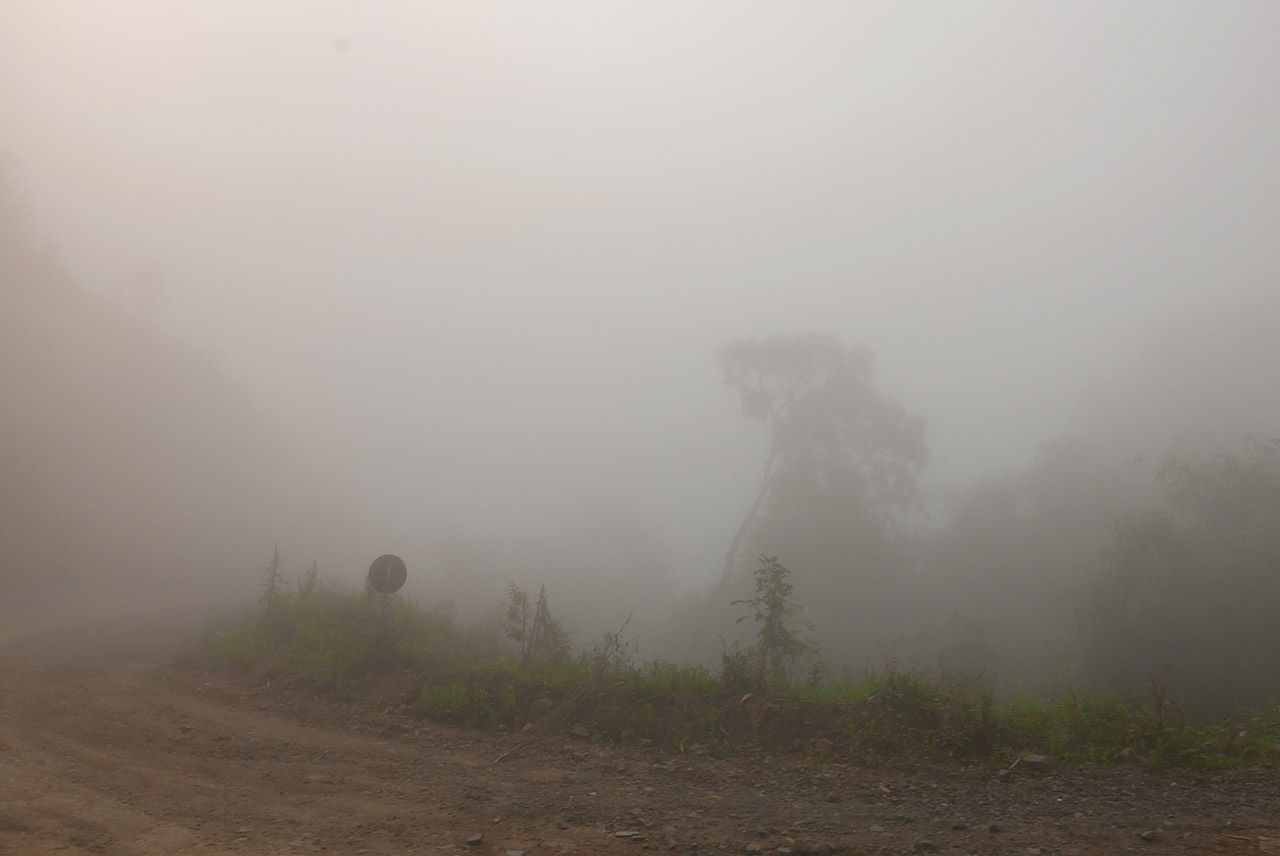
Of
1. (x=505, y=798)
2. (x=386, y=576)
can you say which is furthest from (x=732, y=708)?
(x=386, y=576)

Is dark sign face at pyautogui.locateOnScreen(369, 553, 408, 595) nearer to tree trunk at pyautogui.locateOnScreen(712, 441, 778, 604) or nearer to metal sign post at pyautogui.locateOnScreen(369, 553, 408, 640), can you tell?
metal sign post at pyautogui.locateOnScreen(369, 553, 408, 640)

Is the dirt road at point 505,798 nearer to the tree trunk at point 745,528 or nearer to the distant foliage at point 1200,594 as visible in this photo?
the distant foliage at point 1200,594

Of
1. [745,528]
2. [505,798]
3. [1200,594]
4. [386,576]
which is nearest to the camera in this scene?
[505,798]

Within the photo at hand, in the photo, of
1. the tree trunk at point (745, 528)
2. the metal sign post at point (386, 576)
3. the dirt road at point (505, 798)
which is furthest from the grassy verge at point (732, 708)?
the tree trunk at point (745, 528)

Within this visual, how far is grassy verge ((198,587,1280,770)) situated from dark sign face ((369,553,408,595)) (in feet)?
2.27

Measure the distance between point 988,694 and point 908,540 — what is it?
2479cm

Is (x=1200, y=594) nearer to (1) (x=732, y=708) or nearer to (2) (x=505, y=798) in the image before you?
(1) (x=732, y=708)

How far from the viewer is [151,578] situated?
27953mm

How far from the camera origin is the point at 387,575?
11797 millimetres

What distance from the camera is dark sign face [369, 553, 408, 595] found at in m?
11.6

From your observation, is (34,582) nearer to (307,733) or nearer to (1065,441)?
(307,733)

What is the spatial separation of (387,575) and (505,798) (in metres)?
6.72

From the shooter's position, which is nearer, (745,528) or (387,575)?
(387,575)

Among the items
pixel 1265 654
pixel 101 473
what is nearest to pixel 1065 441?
pixel 1265 654
